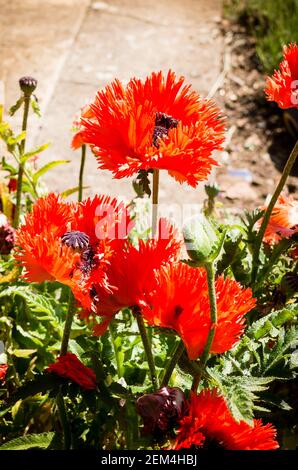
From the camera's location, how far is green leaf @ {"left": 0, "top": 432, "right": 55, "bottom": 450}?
979 millimetres

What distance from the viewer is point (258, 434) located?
80 centimetres

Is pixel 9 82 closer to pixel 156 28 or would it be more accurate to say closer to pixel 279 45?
pixel 156 28

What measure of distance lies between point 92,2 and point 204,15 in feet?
2.08

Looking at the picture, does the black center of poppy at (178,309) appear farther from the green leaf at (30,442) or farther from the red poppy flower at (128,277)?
the green leaf at (30,442)

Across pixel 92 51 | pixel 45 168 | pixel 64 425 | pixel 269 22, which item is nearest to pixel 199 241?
pixel 64 425

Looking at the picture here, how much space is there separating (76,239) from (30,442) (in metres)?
0.32

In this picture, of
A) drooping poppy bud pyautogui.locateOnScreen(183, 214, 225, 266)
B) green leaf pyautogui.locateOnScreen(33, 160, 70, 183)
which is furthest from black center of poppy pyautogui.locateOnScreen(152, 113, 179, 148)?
green leaf pyautogui.locateOnScreen(33, 160, 70, 183)

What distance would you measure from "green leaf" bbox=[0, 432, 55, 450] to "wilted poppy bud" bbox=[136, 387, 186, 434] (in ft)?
0.82

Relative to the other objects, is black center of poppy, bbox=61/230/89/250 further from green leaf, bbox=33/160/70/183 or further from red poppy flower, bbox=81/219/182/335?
green leaf, bbox=33/160/70/183

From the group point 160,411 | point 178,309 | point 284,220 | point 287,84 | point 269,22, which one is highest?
point 269,22

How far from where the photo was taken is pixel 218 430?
2.66 feet

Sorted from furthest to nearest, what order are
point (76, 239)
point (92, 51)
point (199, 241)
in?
point (92, 51) < point (76, 239) < point (199, 241)

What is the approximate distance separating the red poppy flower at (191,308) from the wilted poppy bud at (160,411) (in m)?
0.06

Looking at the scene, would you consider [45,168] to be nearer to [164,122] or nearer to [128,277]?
[164,122]
